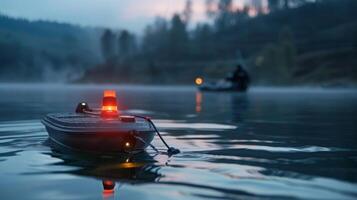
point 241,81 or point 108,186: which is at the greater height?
point 241,81

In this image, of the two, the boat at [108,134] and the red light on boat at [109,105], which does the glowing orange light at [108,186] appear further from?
the red light on boat at [109,105]

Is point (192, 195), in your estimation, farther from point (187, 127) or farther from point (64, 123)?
point (187, 127)

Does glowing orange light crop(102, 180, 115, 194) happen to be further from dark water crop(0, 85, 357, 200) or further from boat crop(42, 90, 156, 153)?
boat crop(42, 90, 156, 153)

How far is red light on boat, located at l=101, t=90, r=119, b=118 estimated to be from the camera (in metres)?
20.6

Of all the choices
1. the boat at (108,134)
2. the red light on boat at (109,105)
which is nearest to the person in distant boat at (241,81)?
the red light on boat at (109,105)

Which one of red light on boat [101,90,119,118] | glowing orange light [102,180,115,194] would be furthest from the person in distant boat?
glowing orange light [102,180,115,194]

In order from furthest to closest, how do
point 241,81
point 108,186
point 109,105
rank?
point 241,81, point 109,105, point 108,186

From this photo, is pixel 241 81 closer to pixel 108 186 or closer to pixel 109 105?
pixel 109 105

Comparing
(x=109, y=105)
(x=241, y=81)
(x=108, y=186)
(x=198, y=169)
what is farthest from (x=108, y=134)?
(x=241, y=81)

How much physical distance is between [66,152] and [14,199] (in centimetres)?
732

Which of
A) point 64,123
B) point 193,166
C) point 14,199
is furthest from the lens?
point 64,123

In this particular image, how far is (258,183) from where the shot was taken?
47.4 ft

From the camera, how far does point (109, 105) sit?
68.9 feet

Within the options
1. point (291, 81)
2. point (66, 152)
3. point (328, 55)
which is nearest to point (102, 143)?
point (66, 152)
